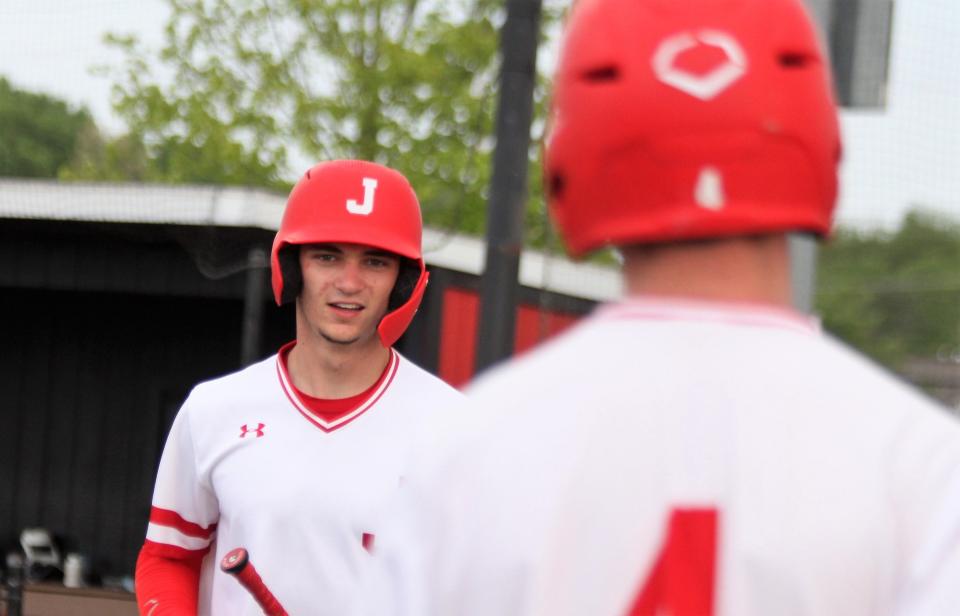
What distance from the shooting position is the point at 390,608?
4.18 feet

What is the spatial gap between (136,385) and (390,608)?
1123 cm

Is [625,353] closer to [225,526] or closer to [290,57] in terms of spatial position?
[225,526]

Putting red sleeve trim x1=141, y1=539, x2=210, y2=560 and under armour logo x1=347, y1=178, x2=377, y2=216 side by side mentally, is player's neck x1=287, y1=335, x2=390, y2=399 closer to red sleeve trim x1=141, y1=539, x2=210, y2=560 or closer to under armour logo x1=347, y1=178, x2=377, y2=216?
under armour logo x1=347, y1=178, x2=377, y2=216

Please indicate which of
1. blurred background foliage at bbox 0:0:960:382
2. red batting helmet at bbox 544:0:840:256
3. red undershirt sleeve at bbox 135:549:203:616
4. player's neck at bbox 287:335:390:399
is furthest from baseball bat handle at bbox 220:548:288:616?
blurred background foliage at bbox 0:0:960:382

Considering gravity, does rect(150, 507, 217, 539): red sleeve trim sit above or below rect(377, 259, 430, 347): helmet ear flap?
below

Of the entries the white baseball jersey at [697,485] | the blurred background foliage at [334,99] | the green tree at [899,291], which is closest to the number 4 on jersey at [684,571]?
the white baseball jersey at [697,485]

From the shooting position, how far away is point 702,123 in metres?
1.22

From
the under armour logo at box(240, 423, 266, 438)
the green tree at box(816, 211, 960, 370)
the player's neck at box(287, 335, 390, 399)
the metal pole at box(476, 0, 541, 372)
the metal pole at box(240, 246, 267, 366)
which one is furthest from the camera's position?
the green tree at box(816, 211, 960, 370)

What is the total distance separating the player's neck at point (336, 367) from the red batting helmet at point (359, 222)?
0.19 ft

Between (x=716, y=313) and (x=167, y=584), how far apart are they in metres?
2.44

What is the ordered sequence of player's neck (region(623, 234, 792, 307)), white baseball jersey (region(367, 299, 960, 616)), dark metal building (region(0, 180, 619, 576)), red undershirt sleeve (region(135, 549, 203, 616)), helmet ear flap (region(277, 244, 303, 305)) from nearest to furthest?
white baseball jersey (region(367, 299, 960, 616))
player's neck (region(623, 234, 792, 307))
red undershirt sleeve (region(135, 549, 203, 616))
helmet ear flap (region(277, 244, 303, 305))
dark metal building (region(0, 180, 619, 576))

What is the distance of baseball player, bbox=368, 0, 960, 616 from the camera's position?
1.12 m

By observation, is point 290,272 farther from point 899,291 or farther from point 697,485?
point 899,291

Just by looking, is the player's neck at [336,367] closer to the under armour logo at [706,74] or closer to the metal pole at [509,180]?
the metal pole at [509,180]
